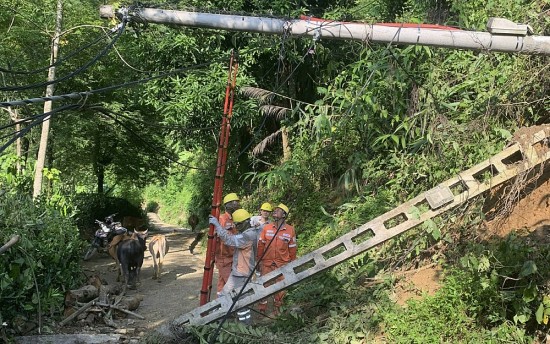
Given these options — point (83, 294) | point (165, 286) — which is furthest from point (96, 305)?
point (165, 286)

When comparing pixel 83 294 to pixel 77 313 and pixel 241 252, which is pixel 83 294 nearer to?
pixel 77 313

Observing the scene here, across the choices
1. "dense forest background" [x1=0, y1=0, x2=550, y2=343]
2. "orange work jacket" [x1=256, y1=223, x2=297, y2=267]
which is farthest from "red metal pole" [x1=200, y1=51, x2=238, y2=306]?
"orange work jacket" [x1=256, y1=223, x2=297, y2=267]

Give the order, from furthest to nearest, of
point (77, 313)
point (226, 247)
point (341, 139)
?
point (341, 139) < point (77, 313) < point (226, 247)

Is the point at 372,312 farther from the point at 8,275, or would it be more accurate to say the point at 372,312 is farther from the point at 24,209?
the point at 24,209

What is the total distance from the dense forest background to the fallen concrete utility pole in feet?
0.89

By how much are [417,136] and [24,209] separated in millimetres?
6633

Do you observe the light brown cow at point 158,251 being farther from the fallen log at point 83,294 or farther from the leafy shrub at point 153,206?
the leafy shrub at point 153,206

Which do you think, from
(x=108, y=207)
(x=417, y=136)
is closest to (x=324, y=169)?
(x=417, y=136)

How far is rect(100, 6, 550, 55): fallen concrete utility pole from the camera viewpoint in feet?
19.1

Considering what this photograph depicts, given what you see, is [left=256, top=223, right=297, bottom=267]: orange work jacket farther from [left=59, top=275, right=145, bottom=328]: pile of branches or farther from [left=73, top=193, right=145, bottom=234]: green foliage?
[left=73, top=193, right=145, bottom=234]: green foliage

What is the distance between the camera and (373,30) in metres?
6.07

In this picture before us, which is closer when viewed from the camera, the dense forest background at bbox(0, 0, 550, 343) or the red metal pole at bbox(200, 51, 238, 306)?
the dense forest background at bbox(0, 0, 550, 343)

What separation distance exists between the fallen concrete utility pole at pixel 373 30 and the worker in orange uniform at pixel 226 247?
293 centimetres

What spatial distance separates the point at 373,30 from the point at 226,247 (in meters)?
4.08
